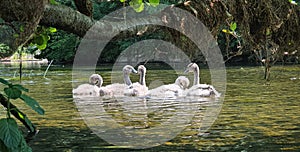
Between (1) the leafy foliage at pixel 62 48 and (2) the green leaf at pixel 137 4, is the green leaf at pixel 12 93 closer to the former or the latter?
(2) the green leaf at pixel 137 4

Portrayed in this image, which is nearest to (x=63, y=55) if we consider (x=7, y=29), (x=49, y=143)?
(x=49, y=143)

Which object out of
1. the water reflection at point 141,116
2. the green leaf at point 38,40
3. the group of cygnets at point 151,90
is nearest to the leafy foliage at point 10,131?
the green leaf at point 38,40

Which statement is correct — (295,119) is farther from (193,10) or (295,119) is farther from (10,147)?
(10,147)

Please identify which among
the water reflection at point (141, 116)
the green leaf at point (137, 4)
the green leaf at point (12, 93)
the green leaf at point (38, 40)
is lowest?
the water reflection at point (141, 116)

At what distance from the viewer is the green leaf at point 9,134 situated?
8.23 ft

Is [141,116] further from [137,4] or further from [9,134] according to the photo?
[9,134]

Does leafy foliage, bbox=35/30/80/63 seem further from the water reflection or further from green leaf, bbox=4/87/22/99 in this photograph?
green leaf, bbox=4/87/22/99

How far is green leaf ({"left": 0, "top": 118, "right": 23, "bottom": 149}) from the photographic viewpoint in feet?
8.23

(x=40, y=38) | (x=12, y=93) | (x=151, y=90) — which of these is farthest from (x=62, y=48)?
(x=12, y=93)

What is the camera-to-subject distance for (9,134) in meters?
2.51

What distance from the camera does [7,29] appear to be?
13.7ft

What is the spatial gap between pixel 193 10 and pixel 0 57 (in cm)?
185

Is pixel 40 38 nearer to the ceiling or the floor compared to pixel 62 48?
nearer to the floor

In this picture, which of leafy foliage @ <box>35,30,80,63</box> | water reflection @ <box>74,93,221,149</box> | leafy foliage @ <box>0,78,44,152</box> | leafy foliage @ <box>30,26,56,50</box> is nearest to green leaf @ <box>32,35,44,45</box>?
leafy foliage @ <box>30,26,56,50</box>
